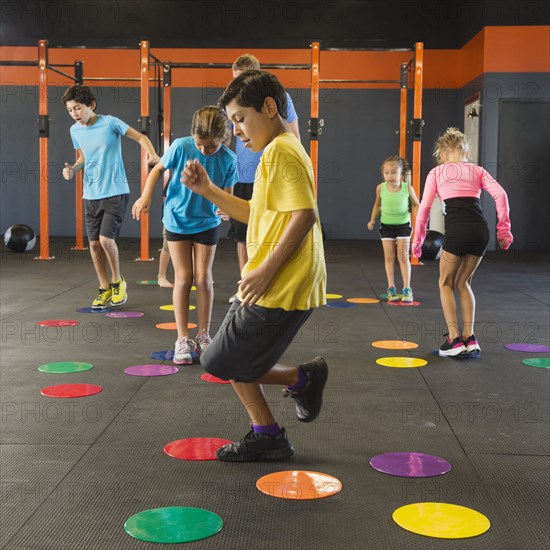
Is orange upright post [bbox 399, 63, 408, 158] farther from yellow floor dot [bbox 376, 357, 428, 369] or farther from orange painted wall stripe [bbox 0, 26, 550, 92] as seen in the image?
yellow floor dot [bbox 376, 357, 428, 369]

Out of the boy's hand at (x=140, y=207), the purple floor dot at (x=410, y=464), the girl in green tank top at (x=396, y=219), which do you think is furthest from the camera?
the girl in green tank top at (x=396, y=219)

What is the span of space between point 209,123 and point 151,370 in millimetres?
1110

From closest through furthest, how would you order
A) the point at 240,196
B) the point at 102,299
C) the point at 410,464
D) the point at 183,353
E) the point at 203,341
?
the point at 410,464 → the point at 183,353 → the point at 203,341 → the point at 240,196 → the point at 102,299

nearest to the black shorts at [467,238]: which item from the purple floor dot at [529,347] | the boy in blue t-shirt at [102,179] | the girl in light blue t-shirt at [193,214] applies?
the purple floor dot at [529,347]

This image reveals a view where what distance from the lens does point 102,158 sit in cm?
485

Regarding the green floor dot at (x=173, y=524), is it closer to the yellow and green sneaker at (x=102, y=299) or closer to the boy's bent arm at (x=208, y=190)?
the boy's bent arm at (x=208, y=190)

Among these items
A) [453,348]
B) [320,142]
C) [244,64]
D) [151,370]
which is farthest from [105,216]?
[320,142]

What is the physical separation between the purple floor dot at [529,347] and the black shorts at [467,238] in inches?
21.0

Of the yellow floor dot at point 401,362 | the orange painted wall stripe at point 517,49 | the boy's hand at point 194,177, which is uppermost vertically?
the orange painted wall stripe at point 517,49

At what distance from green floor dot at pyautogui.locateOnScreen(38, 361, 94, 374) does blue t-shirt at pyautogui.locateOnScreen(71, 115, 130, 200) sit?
1668 mm

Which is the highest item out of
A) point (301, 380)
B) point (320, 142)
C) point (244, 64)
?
point (320, 142)

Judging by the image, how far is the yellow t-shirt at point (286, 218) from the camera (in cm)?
200

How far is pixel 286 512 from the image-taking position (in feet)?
6.07

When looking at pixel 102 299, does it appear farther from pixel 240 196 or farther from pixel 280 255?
Answer: pixel 280 255
